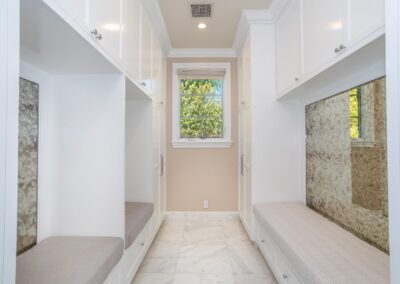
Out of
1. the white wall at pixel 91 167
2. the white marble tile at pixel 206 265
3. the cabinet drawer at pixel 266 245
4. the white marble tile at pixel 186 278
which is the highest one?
the white wall at pixel 91 167

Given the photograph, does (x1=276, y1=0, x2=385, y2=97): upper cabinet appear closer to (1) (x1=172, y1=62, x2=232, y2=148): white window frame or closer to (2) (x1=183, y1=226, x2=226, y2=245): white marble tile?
(1) (x1=172, y1=62, x2=232, y2=148): white window frame

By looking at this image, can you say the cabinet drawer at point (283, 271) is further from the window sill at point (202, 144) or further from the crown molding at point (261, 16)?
the crown molding at point (261, 16)

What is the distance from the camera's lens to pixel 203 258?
2496mm

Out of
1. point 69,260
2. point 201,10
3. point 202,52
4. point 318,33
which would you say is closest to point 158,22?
point 201,10

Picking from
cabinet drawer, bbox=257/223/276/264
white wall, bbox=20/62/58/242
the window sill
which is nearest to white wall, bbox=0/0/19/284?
white wall, bbox=20/62/58/242

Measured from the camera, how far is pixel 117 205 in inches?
67.2

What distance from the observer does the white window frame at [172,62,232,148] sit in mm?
3805

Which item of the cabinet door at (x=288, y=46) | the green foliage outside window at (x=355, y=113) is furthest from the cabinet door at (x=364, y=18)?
the cabinet door at (x=288, y=46)

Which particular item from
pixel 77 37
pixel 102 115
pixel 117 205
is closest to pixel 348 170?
pixel 117 205

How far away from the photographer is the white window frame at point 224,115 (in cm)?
380

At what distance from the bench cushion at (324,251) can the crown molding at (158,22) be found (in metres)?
2.23

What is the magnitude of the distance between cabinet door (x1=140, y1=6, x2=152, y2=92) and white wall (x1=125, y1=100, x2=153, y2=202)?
30 centimetres

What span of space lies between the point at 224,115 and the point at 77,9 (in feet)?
9.42

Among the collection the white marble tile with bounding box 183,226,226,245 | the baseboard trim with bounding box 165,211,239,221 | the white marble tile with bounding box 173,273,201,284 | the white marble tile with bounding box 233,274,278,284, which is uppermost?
the baseboard trim with bounding box 165,211,239,221
